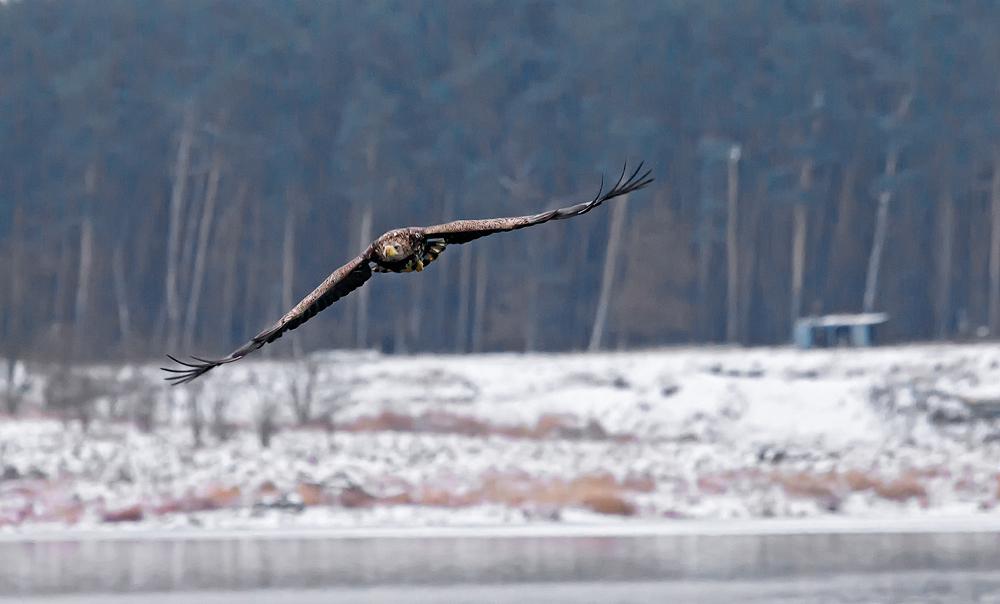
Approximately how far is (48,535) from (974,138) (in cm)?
3690

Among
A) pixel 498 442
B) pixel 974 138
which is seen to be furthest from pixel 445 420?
pixel 974 138

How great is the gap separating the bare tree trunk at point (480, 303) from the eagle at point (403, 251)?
4348 cm

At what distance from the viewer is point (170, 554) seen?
23672 millimetres

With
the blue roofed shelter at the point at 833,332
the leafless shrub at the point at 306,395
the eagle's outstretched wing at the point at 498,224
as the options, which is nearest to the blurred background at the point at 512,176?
the blue roofed shelter at the point at 833,332

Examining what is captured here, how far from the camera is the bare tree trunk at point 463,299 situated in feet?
174

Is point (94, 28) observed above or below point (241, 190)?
above

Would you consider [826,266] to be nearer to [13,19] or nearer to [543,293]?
[543,293]

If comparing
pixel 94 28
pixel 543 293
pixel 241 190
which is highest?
pixel 94 28

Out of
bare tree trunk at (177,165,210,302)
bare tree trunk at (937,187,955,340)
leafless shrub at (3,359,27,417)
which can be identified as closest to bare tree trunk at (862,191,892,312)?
bare tree trunk at (937,187,955,340)

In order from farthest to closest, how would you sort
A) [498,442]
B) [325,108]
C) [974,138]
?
[325,108] → [974,138] → [498,442]

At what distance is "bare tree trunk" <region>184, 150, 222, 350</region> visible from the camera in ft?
171

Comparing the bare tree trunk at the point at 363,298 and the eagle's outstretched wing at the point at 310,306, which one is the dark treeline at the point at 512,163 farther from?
the eagle's outstretched wing at the point at 310,306

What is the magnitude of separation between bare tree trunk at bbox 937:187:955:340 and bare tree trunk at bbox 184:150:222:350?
25.2 m

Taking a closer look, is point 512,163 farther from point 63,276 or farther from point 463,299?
point 63,276
